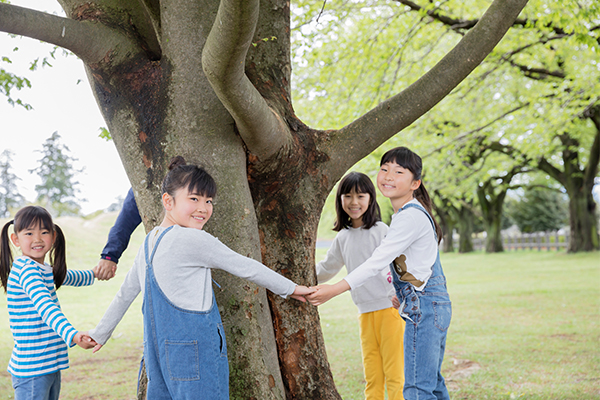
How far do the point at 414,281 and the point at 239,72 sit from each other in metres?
1.49

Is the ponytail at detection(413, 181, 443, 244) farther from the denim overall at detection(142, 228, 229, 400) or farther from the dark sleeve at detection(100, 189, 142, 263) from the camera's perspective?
the dark sleeve at detection(100, 189, 142, 263)

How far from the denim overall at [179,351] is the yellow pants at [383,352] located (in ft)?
5.07

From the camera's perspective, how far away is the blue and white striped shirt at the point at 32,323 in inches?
107

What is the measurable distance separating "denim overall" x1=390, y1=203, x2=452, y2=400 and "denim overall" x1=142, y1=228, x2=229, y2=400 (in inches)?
40.6

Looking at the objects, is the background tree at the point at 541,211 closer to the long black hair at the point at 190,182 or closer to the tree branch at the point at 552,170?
the tree branch at the point at 552,170

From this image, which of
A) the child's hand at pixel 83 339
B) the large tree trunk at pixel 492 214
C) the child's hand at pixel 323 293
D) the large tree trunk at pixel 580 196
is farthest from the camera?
the large tree trunk at pixel 492 214

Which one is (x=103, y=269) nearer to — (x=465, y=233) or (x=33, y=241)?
(x=33, y=241)

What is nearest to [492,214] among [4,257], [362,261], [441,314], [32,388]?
[362,261]

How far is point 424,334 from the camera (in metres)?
2.62

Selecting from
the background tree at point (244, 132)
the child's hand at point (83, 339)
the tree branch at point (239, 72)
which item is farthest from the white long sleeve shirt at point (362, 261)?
the child's hand at point (83, 339)

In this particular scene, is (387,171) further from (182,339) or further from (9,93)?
(9,93)

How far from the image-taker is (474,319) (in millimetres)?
8312

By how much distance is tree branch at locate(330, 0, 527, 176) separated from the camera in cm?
332

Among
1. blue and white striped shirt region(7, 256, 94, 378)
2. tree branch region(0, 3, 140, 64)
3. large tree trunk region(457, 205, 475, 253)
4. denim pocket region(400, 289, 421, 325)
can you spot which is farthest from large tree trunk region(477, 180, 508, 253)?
blue and white striped shirt region(7, 256, 94, 378)
